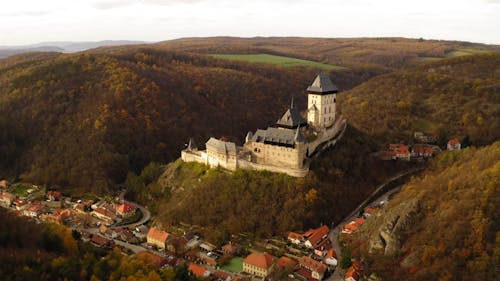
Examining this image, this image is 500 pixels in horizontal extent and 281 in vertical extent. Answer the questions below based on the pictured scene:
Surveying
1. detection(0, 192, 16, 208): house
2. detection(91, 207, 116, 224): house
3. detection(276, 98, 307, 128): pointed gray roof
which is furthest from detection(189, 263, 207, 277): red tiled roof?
detection(0, 192, 16, 208): house

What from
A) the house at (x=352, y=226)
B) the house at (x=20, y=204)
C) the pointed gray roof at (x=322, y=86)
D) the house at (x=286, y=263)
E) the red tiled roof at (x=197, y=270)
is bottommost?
the house at (x=20, y=204)

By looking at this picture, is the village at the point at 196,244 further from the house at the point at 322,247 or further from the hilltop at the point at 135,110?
the hilltop at the point at 135,110

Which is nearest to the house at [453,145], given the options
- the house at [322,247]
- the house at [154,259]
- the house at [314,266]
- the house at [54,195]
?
the house at [322,247]

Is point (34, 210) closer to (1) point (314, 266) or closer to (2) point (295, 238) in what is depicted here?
(2) point (295, 238)

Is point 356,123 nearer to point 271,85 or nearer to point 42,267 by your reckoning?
point 271,85

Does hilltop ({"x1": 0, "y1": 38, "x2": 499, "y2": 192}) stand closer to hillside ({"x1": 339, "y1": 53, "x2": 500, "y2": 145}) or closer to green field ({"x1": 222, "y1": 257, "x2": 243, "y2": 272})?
hillside ({"x1": 339, "y1": 53, "x2": 500, "y2": 145})

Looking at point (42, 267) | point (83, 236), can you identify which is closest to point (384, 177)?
point (83, 236)

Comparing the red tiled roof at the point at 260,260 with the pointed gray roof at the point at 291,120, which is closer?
the red tiled roof at the point at 260,260
